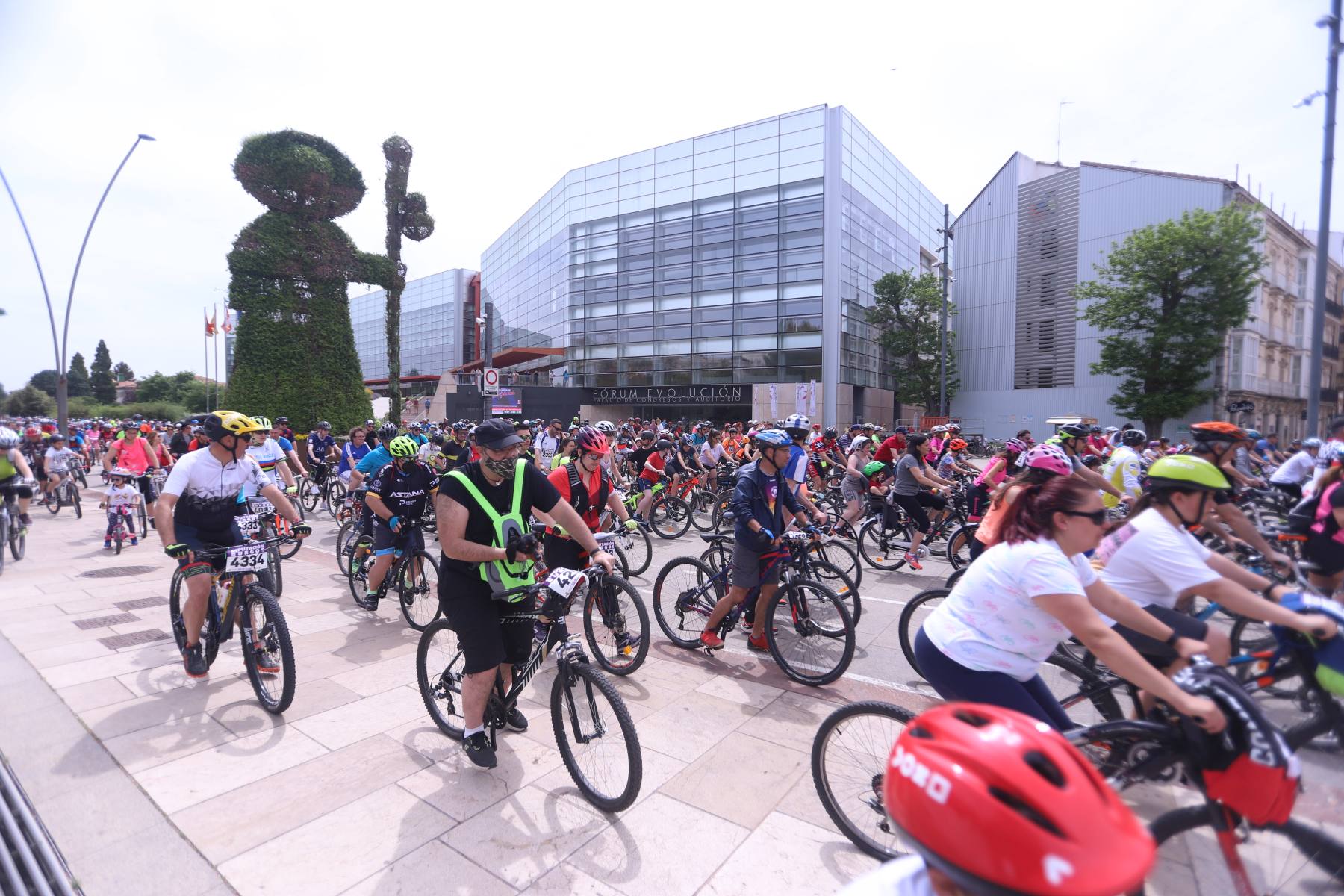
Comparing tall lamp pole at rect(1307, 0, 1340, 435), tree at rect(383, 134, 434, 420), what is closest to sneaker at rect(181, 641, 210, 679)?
tall lamp pole at rect(1307, 0, 1340, 435)

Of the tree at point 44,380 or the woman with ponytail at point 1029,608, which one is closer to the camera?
the woman with ponytail at point 1029,608

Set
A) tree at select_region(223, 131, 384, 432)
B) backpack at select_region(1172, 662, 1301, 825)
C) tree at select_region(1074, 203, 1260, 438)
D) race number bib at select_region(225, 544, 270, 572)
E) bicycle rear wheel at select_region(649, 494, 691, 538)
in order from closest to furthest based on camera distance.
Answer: backpack at select_region(1172, 662, 1301, 825)
race number bib at select_region(225, 544, 270, 572)
bicycle rear wheel at select_region(649, 494, 691, 538)
tree at select_region(223, 131, 384, 432)
tree at select_region(1074, 203, 1260, 438)

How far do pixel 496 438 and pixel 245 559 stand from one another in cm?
254

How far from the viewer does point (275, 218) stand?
2191 cm

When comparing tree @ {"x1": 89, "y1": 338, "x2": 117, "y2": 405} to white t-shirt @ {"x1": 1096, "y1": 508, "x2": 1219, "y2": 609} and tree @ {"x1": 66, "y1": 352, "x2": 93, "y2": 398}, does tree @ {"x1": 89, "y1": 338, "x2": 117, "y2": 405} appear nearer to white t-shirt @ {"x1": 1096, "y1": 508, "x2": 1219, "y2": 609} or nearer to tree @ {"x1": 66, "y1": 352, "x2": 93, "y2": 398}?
tree @ {"x1": 66, "y1": 352, "x2": 93, "y2": 398}

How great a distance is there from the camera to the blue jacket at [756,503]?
201 inches

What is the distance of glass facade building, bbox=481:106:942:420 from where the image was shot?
109ft

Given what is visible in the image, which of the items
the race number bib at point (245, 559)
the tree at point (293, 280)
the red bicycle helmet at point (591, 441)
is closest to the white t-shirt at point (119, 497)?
the race number bib at point (245, 559)

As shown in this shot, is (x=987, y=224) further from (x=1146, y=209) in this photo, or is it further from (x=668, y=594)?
(x=668, y=594)

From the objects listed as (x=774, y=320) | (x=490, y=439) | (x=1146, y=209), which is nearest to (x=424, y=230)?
(x=774, y=320)

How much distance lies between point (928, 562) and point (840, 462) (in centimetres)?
624

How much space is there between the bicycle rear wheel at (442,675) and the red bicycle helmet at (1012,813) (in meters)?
3.08

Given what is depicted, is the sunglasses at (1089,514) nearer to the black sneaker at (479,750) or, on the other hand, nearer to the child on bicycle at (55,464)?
the black sneaker at (479,750)

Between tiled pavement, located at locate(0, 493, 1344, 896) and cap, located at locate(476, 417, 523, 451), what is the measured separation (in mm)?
1829
